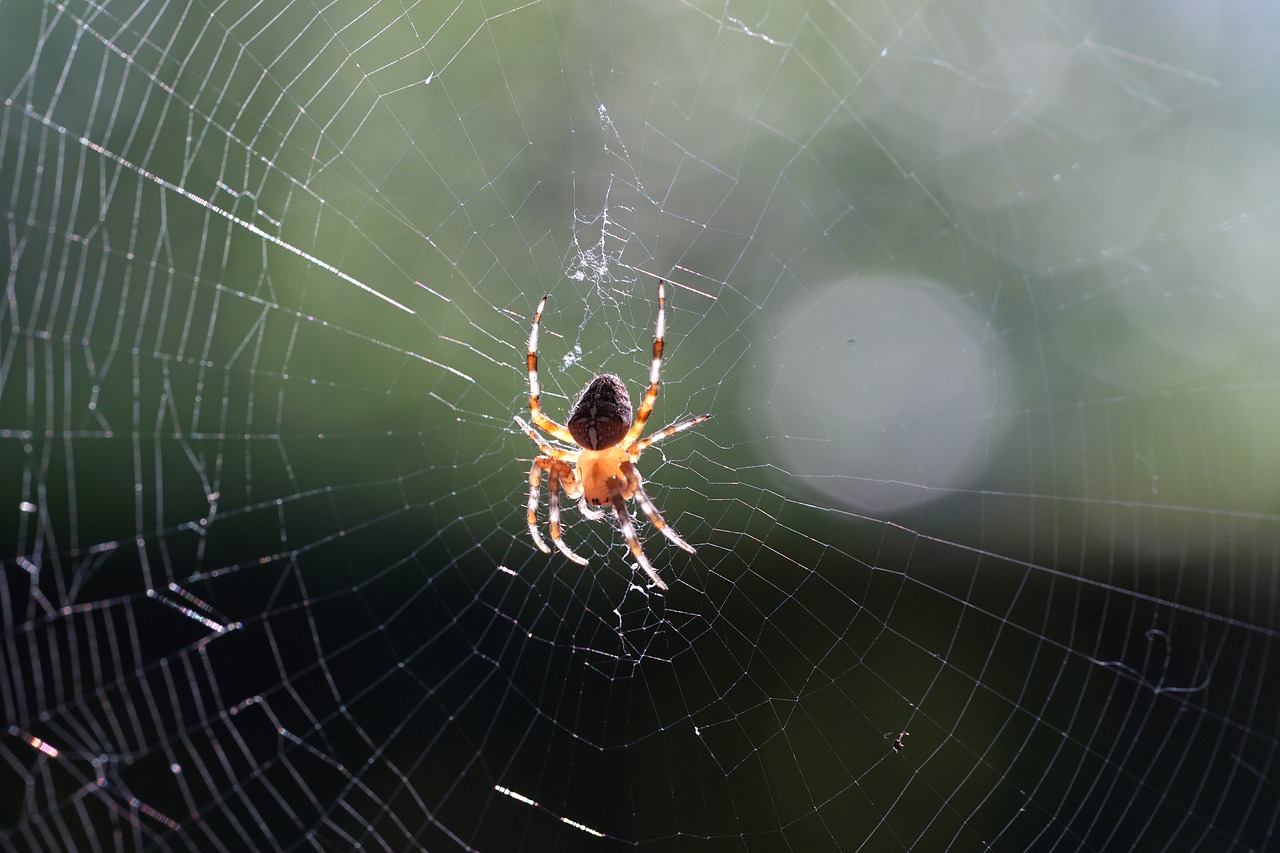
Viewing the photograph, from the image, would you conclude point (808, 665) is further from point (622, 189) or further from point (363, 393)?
point (363, 393)

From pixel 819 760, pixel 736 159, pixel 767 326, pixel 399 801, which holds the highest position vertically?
pixel 736 159

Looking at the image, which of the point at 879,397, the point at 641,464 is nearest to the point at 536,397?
the point at 641,464

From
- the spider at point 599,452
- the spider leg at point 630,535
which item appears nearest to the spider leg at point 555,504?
the spider at point 599,452

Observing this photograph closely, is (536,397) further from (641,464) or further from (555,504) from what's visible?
(641,464)

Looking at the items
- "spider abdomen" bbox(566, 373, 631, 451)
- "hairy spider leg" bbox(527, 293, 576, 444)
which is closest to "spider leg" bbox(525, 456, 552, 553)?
"hairy spider leg" bbox(527, 293, 576, 444)

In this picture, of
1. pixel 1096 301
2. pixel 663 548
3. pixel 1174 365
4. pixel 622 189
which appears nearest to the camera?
pixel 622 189

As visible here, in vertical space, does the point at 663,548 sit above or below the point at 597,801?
above

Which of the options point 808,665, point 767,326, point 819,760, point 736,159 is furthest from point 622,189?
point 819,760
